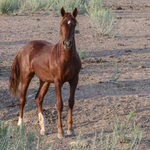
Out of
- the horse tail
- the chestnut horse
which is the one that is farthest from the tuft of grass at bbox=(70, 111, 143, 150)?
the horse tail

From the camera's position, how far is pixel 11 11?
1577 centimetres

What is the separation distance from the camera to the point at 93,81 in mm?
7098

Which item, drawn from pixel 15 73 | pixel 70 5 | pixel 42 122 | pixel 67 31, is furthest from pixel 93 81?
pixel 70 5

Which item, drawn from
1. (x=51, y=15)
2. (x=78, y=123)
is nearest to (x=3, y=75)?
(x=78, y=123)

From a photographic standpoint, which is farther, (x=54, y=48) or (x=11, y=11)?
(x=11, y=11)

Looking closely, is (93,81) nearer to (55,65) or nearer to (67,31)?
(55,65)

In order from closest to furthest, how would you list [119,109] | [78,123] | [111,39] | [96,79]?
[78,123], [119,109], [96,79], [111,39]

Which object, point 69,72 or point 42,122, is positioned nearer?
point 69,72

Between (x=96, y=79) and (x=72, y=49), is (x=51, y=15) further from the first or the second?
(x=72, y=49)

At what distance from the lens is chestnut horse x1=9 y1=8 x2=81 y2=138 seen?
4.04 metres

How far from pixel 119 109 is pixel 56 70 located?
6.02 feet

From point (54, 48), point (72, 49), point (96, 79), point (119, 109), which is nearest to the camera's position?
point (72, 49)

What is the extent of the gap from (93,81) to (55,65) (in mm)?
2934

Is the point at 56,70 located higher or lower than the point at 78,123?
higher
